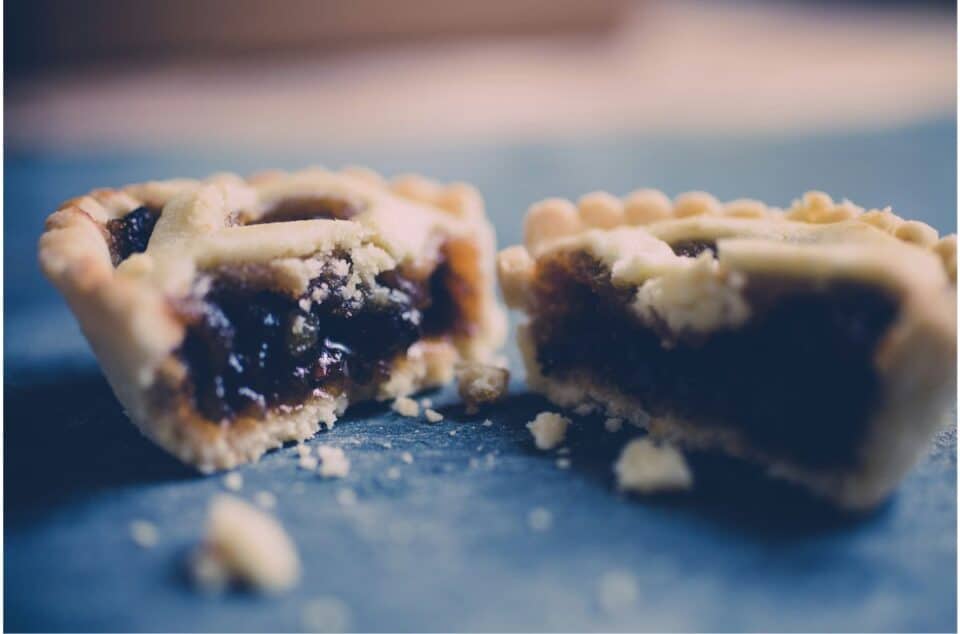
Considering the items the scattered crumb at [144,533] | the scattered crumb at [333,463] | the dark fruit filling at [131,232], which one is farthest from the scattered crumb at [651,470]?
the dark fruit filling at [131,232]

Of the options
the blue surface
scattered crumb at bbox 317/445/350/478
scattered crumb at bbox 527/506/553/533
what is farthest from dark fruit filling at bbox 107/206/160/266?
scattered crumb at bbox 527/506/553/533

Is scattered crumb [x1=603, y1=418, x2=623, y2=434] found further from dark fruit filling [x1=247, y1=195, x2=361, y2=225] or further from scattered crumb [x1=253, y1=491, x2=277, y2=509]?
dark fruit filling [x1=247, y1=195, x2=361, y2=225]

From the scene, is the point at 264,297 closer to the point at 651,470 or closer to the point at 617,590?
the point at 651,470

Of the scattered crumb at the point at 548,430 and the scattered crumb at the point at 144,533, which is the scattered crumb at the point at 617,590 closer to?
the scattered crumb at the point at 548,430

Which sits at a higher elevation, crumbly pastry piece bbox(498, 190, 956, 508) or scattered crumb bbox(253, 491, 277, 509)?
crumbly pastry piece bbox(498, 190, 956, 508)

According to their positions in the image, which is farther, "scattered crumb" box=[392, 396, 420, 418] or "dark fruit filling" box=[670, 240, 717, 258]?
"scattered crumb" box=[392, 396, 420, 418]

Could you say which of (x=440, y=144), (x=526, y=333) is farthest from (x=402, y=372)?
(x=440, y=144)
